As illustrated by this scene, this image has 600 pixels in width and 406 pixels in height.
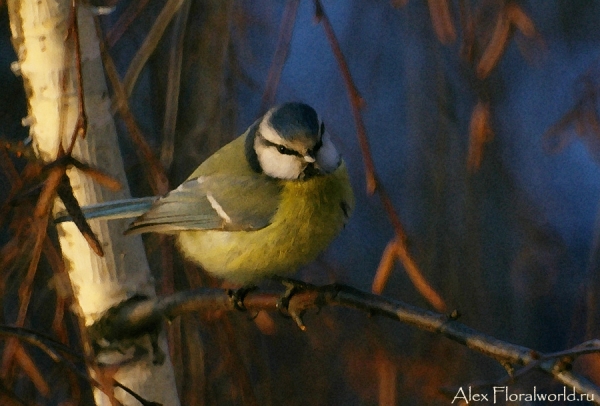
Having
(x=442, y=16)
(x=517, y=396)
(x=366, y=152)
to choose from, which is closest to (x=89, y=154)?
(x=366, y=152)

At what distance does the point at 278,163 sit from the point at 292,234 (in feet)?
0.43

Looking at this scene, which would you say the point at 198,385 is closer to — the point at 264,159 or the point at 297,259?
the point at 297,259

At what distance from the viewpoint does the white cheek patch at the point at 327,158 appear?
1.24 metres

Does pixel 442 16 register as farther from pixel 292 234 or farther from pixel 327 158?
pixel 292 234

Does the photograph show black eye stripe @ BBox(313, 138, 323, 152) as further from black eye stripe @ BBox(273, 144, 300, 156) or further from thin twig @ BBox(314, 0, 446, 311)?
thin twig @ BBox(314, 0, 446, 311)

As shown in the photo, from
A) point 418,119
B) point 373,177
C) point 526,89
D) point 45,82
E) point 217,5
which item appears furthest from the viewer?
point 526,89

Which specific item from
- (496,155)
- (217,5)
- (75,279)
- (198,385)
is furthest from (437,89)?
(75,279)

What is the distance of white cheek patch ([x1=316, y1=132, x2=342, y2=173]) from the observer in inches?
48.8

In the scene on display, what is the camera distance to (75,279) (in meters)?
1.14

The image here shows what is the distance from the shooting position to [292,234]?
4.05ft

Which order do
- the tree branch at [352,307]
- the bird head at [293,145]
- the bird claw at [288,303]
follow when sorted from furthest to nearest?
the bird head at [293,145] < the bird claw at [288,303] < the tree branch at [352,307]

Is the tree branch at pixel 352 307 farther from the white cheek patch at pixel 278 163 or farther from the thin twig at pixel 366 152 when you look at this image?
the white cheek patch at pixel 278 163

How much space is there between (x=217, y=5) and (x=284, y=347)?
1.19 metres

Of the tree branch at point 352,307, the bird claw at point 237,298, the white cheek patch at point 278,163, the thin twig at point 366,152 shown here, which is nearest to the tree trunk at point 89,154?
the tree branch at point 352,307
